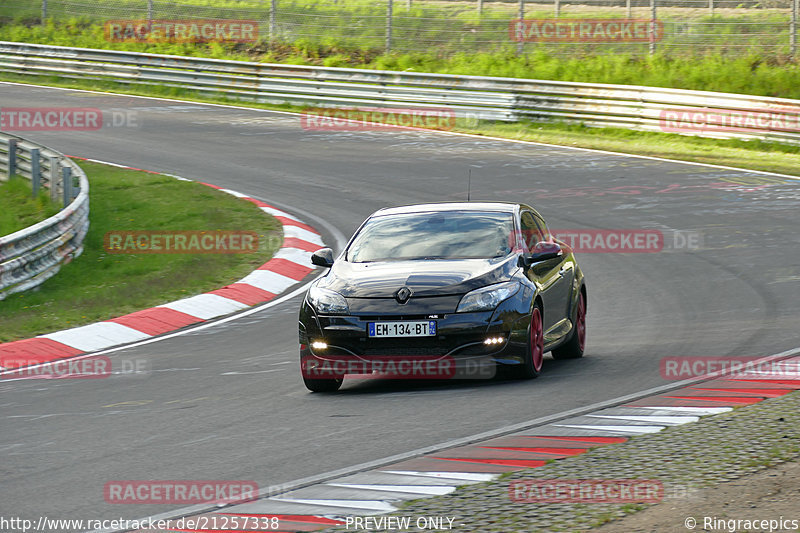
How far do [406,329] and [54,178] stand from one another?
10.6 m

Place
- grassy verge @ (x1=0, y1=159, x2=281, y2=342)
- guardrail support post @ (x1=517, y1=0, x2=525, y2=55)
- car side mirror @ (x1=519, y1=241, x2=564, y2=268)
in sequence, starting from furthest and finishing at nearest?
guardrail support post @ (x1=517, y1=0, x2=525, y2=55) → grassy verge @ (x1=0, y1=159, x2=281, y2=342) → car side mirror @ (x1=519, y1=241, x2=564, y2=268)

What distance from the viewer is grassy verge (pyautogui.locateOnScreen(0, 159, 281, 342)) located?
1359 cm

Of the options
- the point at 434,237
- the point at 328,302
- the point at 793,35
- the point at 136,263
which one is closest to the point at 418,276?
the point at 328,302

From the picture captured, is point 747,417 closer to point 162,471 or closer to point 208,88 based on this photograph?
point 162,471

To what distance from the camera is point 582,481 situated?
20.2 ft

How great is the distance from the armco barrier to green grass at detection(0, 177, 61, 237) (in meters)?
12.0

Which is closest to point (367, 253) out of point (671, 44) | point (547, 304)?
point (547, 304)

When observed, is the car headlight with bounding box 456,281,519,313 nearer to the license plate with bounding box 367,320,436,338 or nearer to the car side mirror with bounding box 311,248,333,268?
the license plate with bounding box 367,320,436,338

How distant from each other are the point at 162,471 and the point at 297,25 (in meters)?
30.6

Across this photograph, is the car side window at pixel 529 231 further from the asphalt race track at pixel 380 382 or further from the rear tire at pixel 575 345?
the asphalt race track at pixel 380 382

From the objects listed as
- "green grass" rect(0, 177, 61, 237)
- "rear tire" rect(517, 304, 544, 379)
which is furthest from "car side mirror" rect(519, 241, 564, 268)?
"green grass" rect(0, 177, 61, 237)

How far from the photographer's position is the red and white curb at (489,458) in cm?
593

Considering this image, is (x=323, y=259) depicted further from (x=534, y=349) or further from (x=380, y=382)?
(x=534, y=349)

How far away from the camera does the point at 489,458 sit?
22.5 feet
